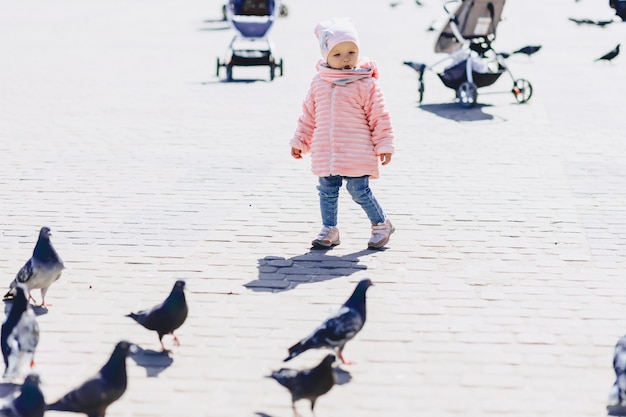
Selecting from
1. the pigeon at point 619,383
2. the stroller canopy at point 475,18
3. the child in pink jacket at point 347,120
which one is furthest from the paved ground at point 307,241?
the stroller canopy at point 475,18

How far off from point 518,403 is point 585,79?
38.6 ft

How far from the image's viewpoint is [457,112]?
13047 mm

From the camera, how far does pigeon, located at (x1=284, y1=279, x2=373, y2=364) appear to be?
4953mm

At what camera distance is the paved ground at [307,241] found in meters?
5.07

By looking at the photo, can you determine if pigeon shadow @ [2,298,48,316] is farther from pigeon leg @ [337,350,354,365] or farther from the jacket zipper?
the jacket zipper

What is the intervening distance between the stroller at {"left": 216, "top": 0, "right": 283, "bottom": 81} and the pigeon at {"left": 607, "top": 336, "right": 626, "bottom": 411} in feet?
38.0

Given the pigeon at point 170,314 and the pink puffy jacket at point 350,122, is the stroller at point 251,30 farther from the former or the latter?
the pigeon at point 170,314

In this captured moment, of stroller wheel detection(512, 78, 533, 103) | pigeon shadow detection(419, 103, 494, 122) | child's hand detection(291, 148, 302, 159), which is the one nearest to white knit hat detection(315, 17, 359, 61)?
child's hand detection(291, 148, 302, 159)

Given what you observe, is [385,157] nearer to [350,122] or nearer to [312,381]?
[350,122]

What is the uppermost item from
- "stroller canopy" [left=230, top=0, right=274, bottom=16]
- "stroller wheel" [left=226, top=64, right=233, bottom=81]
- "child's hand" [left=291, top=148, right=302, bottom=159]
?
"child's hand" [left=291, top=148, right=302, bottom=159]

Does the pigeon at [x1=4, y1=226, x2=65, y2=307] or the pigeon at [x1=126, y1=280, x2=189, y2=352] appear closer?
the pigeon at [x1=126, y1=280, x2=189, y2=352]

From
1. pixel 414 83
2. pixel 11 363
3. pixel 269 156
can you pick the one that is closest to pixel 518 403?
pixel 11 363

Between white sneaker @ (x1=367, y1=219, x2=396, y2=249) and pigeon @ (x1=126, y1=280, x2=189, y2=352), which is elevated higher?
pigeon @ (x1=126, y1=280, x2=189, y2=352)


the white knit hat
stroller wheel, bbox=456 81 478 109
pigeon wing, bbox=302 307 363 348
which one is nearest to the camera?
pigeon wing, bbox=302 307 363 348
